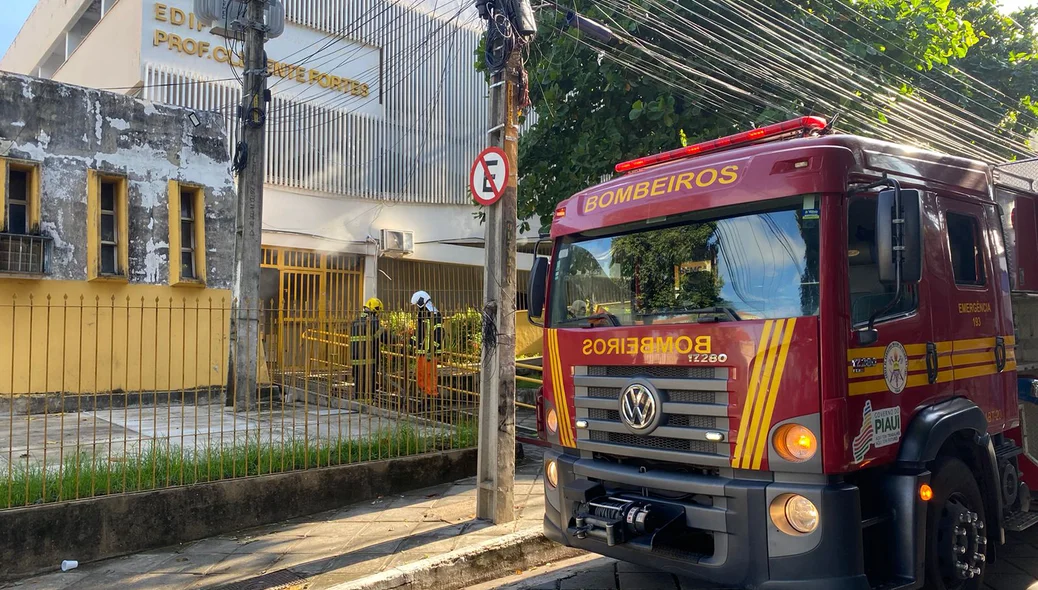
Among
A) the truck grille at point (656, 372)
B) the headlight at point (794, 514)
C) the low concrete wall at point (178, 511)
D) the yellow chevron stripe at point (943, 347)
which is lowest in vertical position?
the low concrete wall at point (178, 511)

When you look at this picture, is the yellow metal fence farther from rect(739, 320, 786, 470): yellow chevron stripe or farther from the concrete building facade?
the concrete building facade

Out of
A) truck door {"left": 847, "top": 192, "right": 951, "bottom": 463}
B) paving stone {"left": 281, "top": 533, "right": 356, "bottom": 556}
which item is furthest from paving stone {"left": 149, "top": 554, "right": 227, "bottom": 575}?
truck door {"left": 847, "top": 192, "right": 951, "bottom": 463}

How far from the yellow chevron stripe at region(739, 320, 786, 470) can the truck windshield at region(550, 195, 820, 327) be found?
0.12 m

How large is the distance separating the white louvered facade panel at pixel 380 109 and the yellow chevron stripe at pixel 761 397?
42.7 feet

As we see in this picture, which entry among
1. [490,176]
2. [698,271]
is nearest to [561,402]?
[698,271]

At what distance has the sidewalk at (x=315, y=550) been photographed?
4.82 m

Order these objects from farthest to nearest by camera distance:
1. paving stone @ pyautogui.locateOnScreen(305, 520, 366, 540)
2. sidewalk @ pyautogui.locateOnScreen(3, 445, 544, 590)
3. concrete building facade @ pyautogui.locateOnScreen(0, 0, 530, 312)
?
concrete building facade @ pyautogui.locateOnScreen(0, 0, 530, 312) → paving stone @ pyautogui.locateOnScreen(305, 520, 366, 540) → sidewalk @ pyautogui.locateOnScreen(3, 445, 544, 590)

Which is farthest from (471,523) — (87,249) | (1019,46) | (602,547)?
(1019,46)

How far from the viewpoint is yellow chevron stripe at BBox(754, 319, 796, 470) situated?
361 cm

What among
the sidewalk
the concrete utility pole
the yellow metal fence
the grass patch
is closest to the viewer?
the sidewalk

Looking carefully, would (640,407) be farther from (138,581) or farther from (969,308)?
(138,581)

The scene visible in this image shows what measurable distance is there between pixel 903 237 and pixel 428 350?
4.80 metres

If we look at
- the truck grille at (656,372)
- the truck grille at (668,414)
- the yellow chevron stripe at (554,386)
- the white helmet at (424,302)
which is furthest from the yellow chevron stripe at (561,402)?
the white helmet at (424,302)

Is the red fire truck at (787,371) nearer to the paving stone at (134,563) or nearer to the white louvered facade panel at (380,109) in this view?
the paving stone at (134,563)
